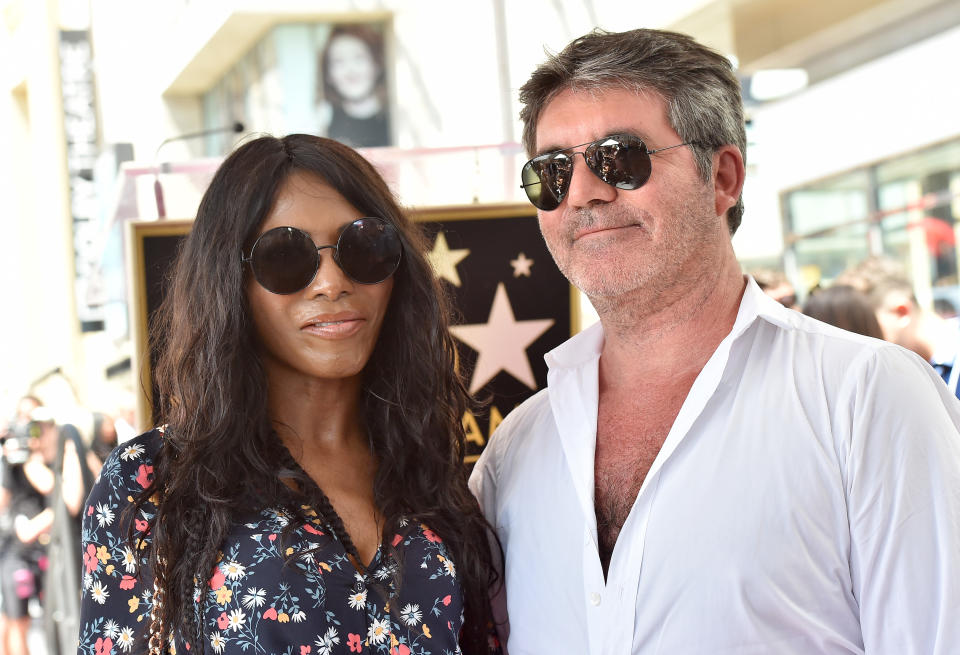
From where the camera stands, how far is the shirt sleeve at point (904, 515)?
1.69 meters

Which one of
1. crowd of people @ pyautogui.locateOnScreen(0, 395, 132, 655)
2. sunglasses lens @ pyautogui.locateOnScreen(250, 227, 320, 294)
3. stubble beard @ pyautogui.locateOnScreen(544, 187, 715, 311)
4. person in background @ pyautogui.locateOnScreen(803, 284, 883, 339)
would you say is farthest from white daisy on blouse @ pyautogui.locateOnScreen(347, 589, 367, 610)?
crowd of people @ pyautogui.locateOnScreen(0, 395, 132, 655)

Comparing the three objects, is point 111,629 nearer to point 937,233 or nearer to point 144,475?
point 144,475

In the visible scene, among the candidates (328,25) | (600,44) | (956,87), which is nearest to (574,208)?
(600,44)

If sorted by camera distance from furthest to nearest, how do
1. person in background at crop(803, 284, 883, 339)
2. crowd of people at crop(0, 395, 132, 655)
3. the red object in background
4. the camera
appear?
the red object in background → the camera → crowd of people at crop(0, 395, 132, 655) → person in background at crop(803, 284, 883, 339)

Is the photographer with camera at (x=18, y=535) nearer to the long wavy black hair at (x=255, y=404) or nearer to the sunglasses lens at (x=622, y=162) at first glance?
the long wavy black hair at (x=255, y=404)

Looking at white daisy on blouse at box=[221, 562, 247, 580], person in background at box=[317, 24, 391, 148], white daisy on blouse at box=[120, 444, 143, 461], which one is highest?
person in background at box=[317, 24, 391, 148]

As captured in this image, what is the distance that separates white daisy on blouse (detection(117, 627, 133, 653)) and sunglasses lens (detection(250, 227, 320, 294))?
2.18 ft

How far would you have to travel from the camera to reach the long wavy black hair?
6.27ft

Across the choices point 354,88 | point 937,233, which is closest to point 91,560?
point 937,233

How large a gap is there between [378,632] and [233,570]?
0.93 ft

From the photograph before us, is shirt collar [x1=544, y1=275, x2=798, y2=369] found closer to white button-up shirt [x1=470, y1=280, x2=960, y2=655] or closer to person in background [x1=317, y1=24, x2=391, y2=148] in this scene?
white button-up shirt [x1=470, y1=280, x2=960, y2=655]

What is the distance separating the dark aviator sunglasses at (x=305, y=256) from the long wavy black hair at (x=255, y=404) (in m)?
0.05

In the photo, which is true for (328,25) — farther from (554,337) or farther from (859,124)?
(554,337)

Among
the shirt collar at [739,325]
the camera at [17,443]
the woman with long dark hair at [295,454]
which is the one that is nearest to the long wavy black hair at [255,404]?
the woman with long dark hair at [295,454]
